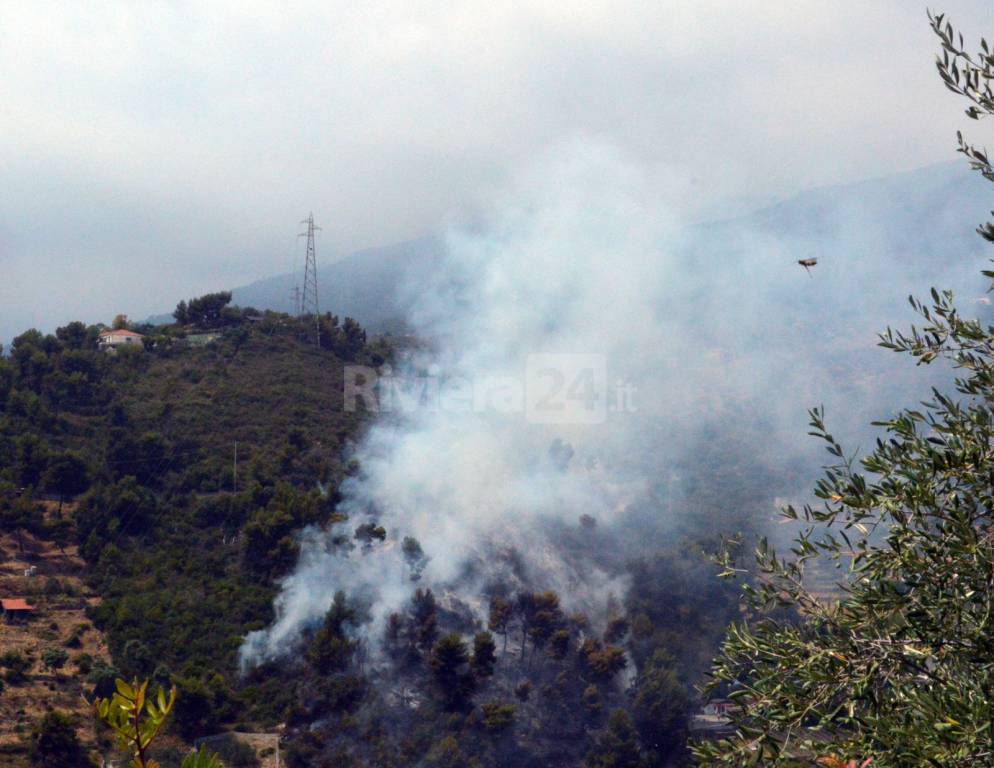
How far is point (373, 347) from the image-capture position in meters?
62.8

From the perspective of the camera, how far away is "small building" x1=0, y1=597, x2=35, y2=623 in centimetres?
3519

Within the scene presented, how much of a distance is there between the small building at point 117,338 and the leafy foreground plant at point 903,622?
178ft

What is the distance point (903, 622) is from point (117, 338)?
60.0 m

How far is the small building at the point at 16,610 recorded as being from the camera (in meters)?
35.2

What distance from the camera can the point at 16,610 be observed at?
3534 cm

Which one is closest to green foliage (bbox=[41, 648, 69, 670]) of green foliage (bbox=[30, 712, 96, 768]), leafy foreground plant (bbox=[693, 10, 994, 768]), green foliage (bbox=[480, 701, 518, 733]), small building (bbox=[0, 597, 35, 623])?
small building (bbox=[0, 597, 35, 623])

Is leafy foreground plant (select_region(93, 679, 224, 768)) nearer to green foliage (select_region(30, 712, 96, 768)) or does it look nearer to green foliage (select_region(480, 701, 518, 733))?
green foliage (select_region(30, 712, 96, 768))

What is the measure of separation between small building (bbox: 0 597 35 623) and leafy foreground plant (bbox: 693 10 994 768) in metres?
33.0

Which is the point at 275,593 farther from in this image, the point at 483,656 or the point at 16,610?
the point at 483,656

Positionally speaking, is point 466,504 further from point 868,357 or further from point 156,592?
point 868,357

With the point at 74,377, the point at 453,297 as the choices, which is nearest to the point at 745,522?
the point at 453,297

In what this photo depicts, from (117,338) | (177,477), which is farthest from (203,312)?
(177,477)

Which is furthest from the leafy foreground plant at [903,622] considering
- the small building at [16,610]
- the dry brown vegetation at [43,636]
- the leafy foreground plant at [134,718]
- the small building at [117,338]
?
the small building at [117,338]

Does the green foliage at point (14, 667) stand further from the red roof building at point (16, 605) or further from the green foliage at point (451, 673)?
the green foliage at point (451, 673)
